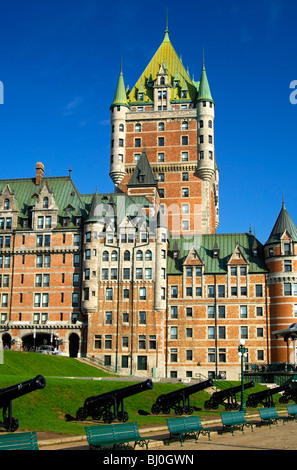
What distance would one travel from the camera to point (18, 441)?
17.9 m

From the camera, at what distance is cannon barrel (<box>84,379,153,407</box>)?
28.6m

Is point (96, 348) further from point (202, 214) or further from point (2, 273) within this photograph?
point (202, 214)

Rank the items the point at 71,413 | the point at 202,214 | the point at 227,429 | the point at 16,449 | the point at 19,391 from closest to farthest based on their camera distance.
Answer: the point at 16,449, the point at 19,391, the point at 227,429, the point at 71,413, the point at 202,214

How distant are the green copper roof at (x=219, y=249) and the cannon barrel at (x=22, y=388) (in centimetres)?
5622

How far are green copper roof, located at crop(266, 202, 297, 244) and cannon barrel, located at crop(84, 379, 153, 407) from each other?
52.4 metres

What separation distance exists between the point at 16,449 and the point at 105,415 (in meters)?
11.9

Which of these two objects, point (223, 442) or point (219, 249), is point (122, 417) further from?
point (219, 249)

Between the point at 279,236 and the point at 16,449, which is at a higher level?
the point at 279,236

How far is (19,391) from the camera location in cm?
2347

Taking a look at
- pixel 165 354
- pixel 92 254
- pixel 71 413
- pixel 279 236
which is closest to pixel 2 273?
pixel 92 254

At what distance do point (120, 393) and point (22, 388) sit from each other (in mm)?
6989

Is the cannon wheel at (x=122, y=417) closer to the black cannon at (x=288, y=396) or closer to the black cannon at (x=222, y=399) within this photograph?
the black cannon at (x=222, y=399)

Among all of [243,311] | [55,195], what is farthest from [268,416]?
[55,195]

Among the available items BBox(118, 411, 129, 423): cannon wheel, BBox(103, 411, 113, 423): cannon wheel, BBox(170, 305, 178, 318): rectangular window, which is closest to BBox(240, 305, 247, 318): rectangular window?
BBox(170, 305, 178, 318): rectangular window
